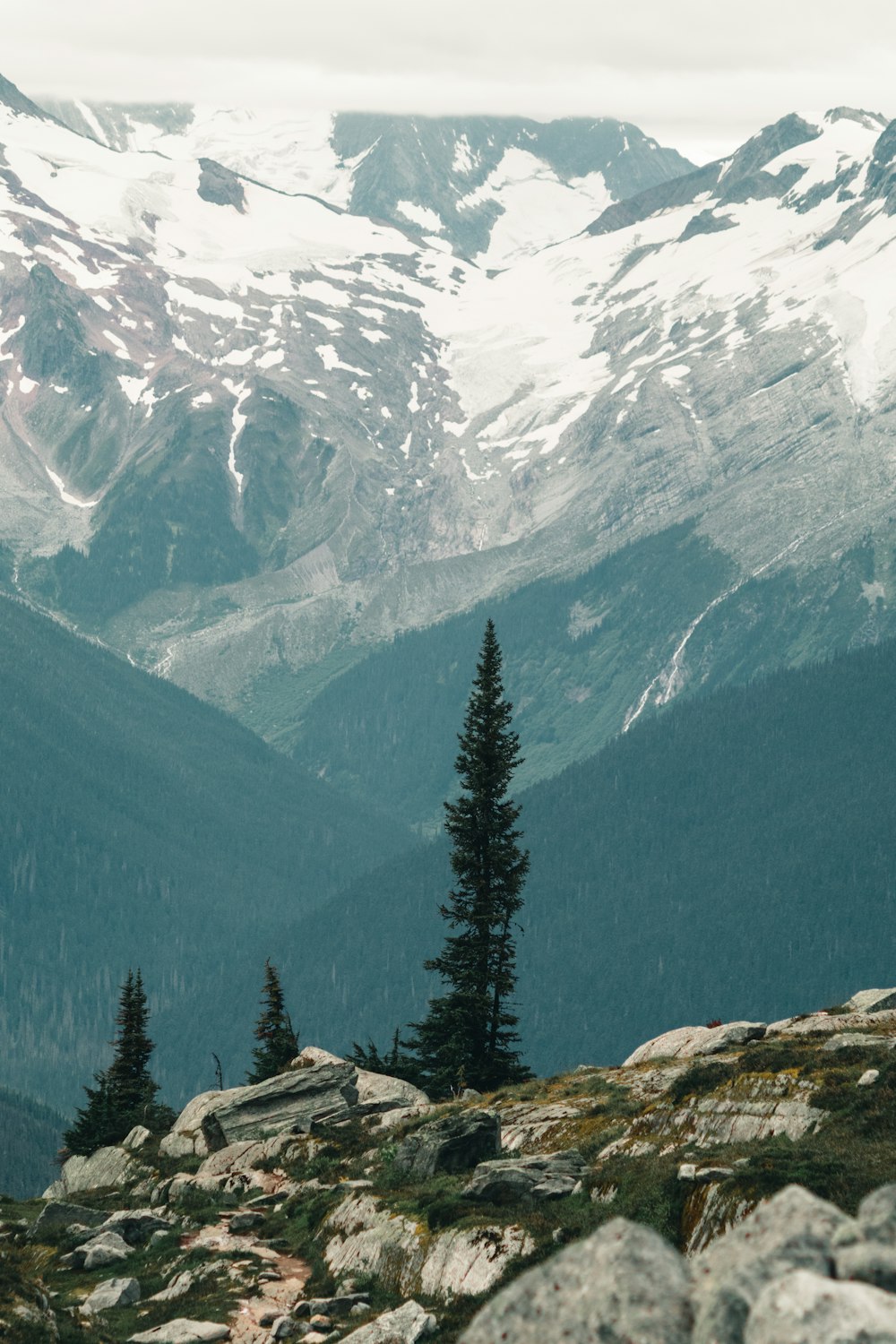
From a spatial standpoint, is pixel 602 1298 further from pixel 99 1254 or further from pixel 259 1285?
pixel 99 1254

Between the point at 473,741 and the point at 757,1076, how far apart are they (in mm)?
38174

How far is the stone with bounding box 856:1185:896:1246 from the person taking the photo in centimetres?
2461

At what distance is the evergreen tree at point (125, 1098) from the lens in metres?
83.1

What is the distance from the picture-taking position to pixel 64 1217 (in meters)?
59.3

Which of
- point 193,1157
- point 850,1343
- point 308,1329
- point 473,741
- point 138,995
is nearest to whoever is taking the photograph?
point 850,1343

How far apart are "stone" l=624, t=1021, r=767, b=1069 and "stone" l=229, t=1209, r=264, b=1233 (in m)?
14.8

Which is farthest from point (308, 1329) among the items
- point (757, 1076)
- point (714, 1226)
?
point (757, 1076)

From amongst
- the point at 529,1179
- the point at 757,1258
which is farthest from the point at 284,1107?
the point at 757,1258

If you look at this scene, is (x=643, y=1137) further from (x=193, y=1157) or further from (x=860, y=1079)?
(x=193, y=1157)

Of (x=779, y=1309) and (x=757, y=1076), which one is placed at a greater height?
(x=757, y=1076)

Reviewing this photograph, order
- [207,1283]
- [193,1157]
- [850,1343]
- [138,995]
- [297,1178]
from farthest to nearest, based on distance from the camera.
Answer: [138,995], [193,1157], [297,1178], [207,1283], [850,1343]

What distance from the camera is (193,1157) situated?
67188mm

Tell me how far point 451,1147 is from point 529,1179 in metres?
5.77

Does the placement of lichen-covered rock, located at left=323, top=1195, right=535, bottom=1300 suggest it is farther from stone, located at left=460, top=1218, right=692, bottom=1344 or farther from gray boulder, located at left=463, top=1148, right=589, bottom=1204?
stone, located at left=460, top=1218, right=692, bottom=1344
